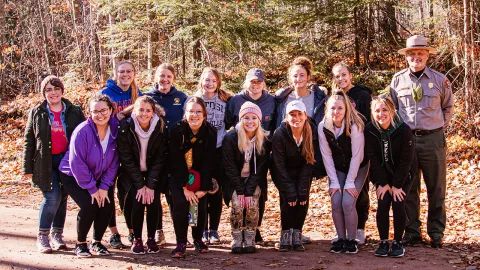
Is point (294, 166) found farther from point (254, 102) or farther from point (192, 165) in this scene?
point (192, 165)

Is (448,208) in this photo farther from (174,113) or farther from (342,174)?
(174,113)

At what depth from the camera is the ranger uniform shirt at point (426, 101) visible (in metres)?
6.31

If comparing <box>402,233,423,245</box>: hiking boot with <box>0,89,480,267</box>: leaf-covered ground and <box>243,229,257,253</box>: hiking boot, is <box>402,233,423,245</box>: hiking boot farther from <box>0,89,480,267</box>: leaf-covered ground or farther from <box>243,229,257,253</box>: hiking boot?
<box>243,229,257,253</box>: hiking boot

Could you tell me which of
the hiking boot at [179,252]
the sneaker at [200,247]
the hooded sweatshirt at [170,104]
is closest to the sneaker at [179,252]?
the hiking boot at [179,252]

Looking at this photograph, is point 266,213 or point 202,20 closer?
point 266,213

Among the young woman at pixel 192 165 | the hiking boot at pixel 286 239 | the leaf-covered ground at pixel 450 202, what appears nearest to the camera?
the young woman at pixel 192 165

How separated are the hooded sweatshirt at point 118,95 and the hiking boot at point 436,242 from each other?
4396 millimetres

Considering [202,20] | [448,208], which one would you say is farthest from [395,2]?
[448,208]

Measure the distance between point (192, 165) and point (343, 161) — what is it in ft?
6.17

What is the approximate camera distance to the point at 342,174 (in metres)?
6.08

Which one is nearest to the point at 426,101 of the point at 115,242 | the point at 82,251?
the point at 115,242

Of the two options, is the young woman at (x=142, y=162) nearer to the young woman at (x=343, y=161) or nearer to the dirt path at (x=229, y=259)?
the dirt path at (x=229, y=259)

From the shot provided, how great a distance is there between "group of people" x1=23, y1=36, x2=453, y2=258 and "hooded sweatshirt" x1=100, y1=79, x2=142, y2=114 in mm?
214

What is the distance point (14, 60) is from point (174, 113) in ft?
72.8
